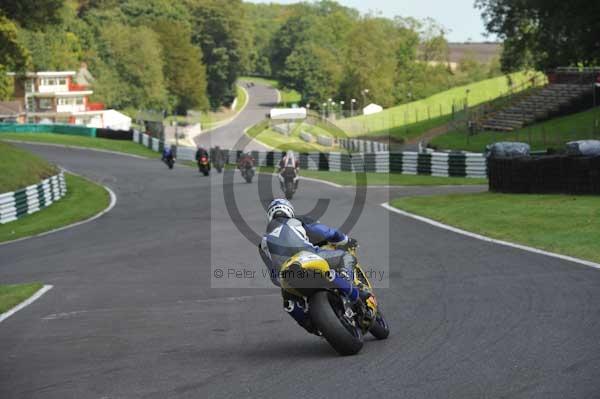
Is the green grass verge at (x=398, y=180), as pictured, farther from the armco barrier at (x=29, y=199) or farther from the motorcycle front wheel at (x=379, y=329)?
the motorcycle front wheel at (x=379, y=329)

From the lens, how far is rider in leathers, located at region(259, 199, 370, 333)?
923cm

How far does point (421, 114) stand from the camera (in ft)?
309

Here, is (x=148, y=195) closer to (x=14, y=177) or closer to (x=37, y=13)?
(x=14, y=177)

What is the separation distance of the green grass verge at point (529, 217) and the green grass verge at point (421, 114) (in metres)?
54.6

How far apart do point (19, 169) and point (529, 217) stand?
25773 millimetres

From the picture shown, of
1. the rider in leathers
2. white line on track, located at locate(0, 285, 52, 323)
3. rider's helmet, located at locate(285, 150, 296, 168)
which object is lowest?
white line on track, located at locate(0, 285, 52, 323)

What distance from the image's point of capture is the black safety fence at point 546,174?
22484mm

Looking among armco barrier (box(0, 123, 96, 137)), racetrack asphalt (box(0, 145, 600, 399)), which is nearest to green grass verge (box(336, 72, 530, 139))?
armco barrier (box(0, 123, 96, 137))

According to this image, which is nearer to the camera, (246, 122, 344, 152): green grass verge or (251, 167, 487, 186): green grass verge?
(251, 167, 487, 186): green grass verge

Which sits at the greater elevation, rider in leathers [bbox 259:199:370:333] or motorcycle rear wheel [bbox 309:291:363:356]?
rider in leathers [bbox 259:199:370:333]

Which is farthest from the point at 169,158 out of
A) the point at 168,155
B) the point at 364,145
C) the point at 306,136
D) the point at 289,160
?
the point at 306,136

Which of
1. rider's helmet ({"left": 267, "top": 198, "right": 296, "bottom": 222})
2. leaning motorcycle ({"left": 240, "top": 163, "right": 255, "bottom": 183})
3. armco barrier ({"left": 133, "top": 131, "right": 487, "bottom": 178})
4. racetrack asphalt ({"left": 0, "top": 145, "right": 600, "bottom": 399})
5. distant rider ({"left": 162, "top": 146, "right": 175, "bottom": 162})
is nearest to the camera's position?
racetrack asphalt ({"left": 0, "top": 145, "right": 600, "bottom": 399})

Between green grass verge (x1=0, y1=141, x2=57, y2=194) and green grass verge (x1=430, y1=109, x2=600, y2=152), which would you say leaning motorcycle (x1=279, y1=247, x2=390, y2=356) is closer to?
green grass verge (x1=0, y1=141, x2=57, y2=194)

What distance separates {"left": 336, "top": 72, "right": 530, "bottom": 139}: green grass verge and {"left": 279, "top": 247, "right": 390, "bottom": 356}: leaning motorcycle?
69.8 m
